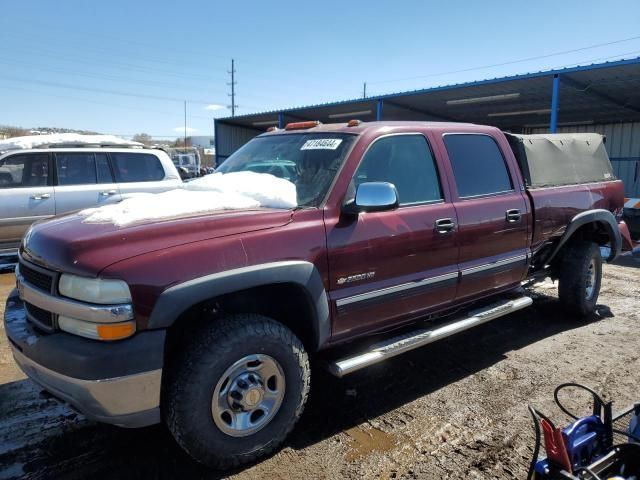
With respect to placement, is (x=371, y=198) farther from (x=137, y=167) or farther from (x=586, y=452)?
(x=137, y=167)

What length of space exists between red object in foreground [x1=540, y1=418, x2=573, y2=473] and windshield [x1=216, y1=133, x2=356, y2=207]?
1746 mm

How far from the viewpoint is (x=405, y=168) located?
3602mm

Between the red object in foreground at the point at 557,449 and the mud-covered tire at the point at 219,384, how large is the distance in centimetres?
134

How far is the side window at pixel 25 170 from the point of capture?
7266mm

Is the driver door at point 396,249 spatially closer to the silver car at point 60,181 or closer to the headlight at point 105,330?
the headlight at point 105,330

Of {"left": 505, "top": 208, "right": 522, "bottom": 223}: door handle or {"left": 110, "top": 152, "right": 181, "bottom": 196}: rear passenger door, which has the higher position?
{"left": 110, "top": 152, "right": 181, "bottom": 196}: rear passenger door

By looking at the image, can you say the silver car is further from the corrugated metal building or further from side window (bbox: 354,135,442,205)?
Answer: the corrugated metal building

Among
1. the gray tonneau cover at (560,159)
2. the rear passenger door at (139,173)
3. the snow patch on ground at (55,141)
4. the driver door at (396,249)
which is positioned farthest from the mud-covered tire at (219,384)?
the snow patch on ground at (55,141)

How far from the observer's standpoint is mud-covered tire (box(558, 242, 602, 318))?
16.5 feet

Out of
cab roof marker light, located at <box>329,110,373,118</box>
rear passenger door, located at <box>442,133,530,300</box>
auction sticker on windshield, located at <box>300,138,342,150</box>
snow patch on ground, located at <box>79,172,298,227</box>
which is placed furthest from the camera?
cab roof marker light, located at <box>329,110,373,118</box>

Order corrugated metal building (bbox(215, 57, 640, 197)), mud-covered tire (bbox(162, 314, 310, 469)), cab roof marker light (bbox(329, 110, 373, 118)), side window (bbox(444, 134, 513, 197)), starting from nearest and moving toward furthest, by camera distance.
Result: mud-covered tire (bbox(162, 314, 310, 469)), side window (bbox(444, 134, 513, 197)), corrugated metal building (bbox(215, 57, 640, 197)), cab roof marker light (bbox(329, 110, 373, 118))

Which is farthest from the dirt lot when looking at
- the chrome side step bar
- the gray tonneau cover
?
the gray tonneau cover

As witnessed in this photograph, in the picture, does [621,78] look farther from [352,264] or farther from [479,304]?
[352,264]

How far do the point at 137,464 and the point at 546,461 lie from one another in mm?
2145
